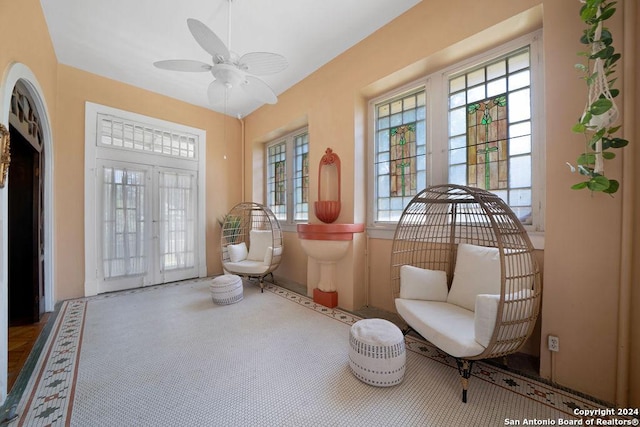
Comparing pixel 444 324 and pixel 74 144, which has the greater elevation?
pixel 74 144

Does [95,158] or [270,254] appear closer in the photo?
[95,158]

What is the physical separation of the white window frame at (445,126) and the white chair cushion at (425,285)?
734 mm

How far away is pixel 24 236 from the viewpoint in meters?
2.74

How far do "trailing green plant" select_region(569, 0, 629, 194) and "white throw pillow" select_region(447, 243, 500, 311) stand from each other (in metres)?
0.76

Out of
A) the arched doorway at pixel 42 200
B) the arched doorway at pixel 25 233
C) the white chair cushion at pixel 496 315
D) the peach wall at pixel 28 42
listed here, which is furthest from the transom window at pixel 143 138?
the white chair cushion at pixel 496 315

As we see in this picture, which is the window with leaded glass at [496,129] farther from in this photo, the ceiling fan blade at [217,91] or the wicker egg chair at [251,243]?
the wicker egg chair at [251,243]

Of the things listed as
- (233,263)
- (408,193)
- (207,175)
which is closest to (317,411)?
(408,193)

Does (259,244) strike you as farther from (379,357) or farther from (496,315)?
(496,315)

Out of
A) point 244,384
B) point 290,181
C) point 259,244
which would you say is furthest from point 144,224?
point 244,384

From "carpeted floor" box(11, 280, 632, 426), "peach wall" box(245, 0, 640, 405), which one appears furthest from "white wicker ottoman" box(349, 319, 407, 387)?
"peach wall" box(245, 0, 640, 405)

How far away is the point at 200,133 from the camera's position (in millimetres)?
4578

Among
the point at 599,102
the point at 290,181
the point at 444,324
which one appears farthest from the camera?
the point at 290,181

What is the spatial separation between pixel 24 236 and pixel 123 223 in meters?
1.11

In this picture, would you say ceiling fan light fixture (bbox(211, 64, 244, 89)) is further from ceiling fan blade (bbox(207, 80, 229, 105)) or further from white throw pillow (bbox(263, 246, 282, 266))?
white throw pillow (bbox(263, 246, 282, 266))
